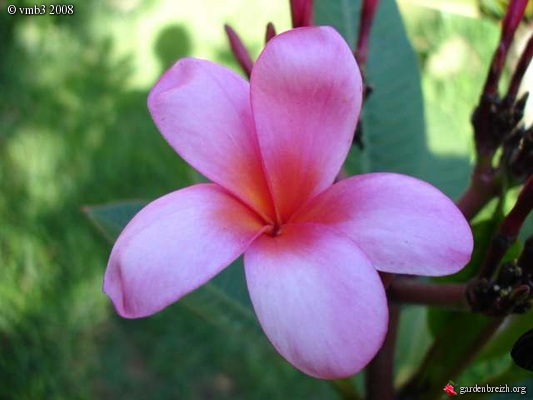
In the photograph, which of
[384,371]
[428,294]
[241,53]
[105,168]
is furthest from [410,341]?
[105,168]

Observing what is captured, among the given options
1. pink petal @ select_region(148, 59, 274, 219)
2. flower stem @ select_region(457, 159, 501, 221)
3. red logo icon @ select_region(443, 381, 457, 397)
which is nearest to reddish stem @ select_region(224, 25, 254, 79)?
pink petal @ select_region(148, 59, 274, 219)

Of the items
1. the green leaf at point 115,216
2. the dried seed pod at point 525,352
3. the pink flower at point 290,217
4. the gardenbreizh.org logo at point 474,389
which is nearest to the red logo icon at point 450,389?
the gardenbreizh.org logo at point 474,389

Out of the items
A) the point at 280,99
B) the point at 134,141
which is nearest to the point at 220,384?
the point at 134,141

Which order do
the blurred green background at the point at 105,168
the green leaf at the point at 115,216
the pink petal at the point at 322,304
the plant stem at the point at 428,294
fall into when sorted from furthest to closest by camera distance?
the blurred green background at the point at 105,168 → the green leaf at the point at 115,216 → the plant stem at the point at 428,294 → the pink petal at the point at 322,304

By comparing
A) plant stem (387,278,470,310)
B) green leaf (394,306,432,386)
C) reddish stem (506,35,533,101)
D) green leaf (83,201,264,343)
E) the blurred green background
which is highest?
reddish stem (506,35,533,101)

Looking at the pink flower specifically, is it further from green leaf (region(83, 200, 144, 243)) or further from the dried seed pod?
green leaf (region(83, 200, 144, 243))

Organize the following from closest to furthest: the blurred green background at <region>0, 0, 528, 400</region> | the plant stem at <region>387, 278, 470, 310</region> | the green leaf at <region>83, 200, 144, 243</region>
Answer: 1. the plant stem at <region>387, 278, 470, 310</region>
2. the green leaf at <region>83, 200, 144, 243</region>
3. the blurred green background at <region>0, 0, 528, 400</region>

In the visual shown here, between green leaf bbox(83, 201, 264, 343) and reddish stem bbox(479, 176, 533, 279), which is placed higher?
reddish stem bbox(479, 176, 533, 279)

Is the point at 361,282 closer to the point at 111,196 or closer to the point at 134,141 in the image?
the point at 111,196

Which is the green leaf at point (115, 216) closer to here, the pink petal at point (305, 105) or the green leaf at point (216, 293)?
the green leaf at point (216, 293)
